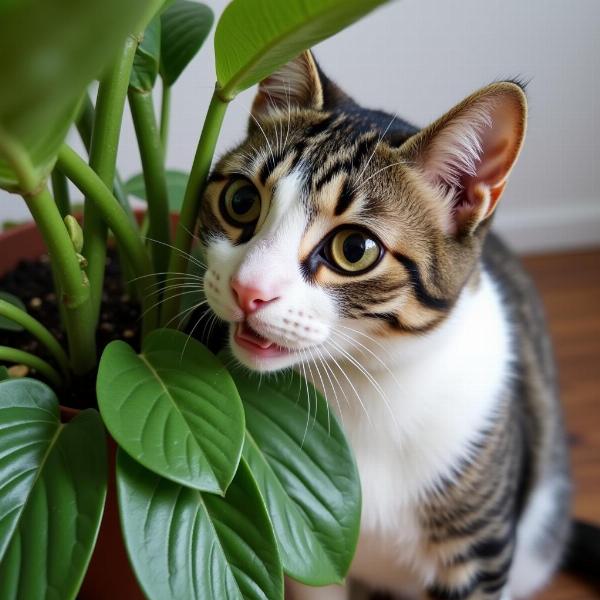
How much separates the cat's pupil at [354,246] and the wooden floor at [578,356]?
0.69m

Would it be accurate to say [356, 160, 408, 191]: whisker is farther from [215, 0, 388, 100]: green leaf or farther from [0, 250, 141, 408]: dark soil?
[0, 250, 141, 408]: dark soil

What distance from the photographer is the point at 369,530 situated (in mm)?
794

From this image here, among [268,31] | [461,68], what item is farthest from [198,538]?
[461,68]

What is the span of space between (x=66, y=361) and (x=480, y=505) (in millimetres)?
491

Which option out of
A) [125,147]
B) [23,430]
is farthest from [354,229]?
[125,147]

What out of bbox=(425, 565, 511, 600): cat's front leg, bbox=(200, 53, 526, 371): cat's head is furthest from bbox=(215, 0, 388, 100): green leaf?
bbox=(425, 565, 511, 600): cat's front leg

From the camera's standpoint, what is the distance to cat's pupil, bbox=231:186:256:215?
2.27 feet

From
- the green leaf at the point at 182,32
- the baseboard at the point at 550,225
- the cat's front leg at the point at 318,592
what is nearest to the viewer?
the green leaf at the point at 182,32

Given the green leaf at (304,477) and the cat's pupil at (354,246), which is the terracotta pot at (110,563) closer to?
the green leaf at (304,477)

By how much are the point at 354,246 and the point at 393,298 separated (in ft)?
0.20

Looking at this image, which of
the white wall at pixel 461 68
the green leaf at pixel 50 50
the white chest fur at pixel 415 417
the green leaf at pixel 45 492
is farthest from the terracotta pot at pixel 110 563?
the white wall at pixel 461 68

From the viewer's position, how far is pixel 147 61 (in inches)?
27.8

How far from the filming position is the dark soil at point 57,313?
0.76 metres

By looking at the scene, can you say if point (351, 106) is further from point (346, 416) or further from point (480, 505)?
point (480, 505)
